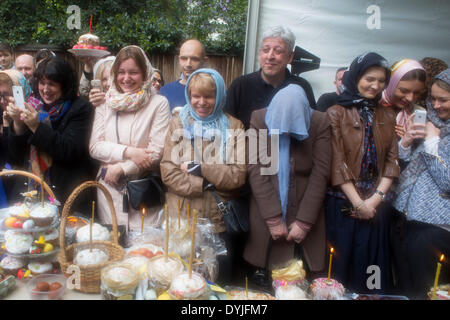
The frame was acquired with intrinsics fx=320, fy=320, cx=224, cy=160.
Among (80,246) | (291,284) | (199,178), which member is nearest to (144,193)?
(199,178)

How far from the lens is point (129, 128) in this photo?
234 cm

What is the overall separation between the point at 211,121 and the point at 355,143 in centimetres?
100

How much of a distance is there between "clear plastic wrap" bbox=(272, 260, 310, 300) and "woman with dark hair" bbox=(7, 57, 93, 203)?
66.8 inches

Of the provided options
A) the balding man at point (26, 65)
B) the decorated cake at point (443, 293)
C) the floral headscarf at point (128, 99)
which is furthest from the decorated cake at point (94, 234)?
the balding man at point (26, 65)

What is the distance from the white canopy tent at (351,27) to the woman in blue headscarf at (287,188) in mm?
1697

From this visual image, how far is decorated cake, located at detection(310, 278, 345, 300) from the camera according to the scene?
162 centimetres

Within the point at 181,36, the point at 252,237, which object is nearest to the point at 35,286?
the point at 252,237

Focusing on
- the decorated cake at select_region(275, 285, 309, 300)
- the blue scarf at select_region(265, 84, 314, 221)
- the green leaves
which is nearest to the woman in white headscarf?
the blue scarf at select_region(265, 84, 314, 221)

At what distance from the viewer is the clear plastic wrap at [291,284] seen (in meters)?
1.63

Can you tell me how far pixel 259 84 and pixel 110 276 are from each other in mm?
1874

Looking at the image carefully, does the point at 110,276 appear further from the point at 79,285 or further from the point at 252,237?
the point at 252,237

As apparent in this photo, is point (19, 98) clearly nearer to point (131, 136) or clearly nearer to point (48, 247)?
point (131, 136)

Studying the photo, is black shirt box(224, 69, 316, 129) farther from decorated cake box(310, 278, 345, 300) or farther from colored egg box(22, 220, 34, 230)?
colored egg box(22, 220, 34, 230)

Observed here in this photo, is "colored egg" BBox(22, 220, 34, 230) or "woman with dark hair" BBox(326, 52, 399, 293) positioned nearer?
"colored egg" BBox(22, 220, 34, 230)
